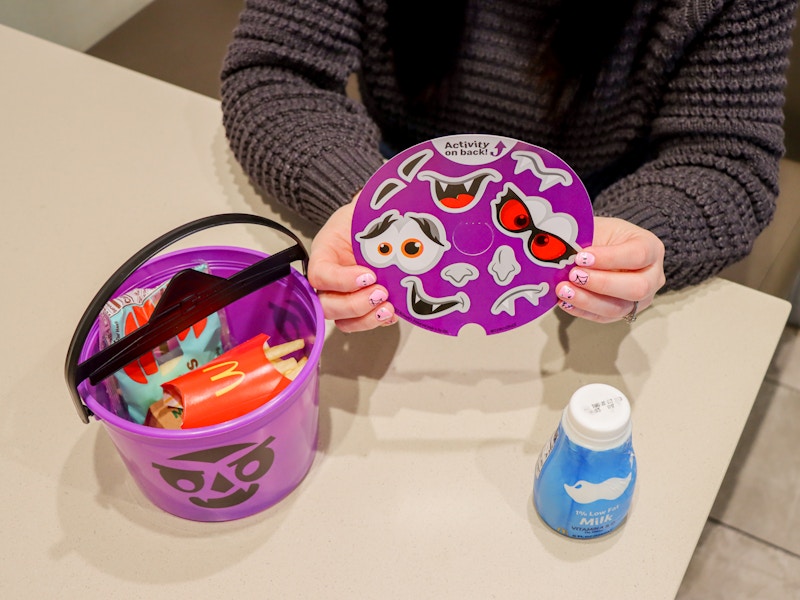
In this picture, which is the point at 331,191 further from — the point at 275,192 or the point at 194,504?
the point at 194,504

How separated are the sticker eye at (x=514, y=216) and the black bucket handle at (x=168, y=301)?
162 millimetres

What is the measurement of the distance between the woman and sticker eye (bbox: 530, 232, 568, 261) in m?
0.04

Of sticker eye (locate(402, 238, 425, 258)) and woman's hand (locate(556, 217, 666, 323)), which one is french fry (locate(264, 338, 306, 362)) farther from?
woman's hand (locate(556, 217, 666, 323))

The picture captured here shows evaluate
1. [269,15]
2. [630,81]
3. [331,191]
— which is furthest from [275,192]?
[630,81]

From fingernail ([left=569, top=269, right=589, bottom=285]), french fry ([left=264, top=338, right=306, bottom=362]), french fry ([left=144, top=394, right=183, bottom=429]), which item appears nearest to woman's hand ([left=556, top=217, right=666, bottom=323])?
fingernail ([left=569, top=269, right=589, bottom=285])

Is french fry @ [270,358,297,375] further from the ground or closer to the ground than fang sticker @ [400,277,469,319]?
closer to the ground

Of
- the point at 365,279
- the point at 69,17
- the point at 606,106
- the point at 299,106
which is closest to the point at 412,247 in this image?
the point at 365,279

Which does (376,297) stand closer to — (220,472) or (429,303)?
(429,303)

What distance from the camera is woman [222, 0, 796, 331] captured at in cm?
71

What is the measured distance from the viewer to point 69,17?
163 centimetres

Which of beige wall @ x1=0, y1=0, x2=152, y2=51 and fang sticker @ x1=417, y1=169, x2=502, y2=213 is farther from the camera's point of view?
beige wall @ x1=0, y1=0, x2=152, y2=51

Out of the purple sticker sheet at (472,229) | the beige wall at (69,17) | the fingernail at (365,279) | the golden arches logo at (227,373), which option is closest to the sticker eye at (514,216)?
the purple sticker sheet at (472,229)

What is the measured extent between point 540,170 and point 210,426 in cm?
30

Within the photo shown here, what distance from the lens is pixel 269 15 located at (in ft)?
2.62
